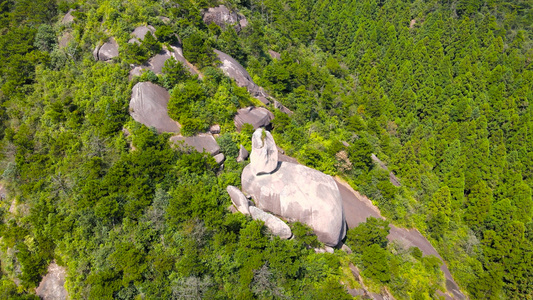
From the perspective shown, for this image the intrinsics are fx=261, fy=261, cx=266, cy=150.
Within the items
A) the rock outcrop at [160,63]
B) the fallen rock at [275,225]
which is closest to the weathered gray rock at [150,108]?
the rock outcrop at [160,63]

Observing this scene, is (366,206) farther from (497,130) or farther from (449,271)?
(497,130)

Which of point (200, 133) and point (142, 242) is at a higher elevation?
point (200, 133)

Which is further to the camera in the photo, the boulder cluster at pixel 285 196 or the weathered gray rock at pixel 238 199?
the boulder cluster at pixel 285 196

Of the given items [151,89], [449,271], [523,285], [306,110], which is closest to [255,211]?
[151,89]

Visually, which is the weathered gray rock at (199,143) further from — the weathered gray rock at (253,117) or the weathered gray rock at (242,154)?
the weathered gray rock at (253,117)

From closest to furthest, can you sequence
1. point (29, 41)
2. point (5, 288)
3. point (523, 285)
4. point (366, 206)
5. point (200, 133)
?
point (5, 288) → point (200, 133) → point (366, 206) → point (29, 41) → point (523, 285)

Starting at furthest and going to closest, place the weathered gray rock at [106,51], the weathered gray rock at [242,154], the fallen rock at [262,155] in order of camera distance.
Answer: the weathered gray rock at [106,51], the weathered gray rock at [242,154], the fallen rock at [262,155]

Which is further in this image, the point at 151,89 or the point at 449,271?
the point at 449,271
